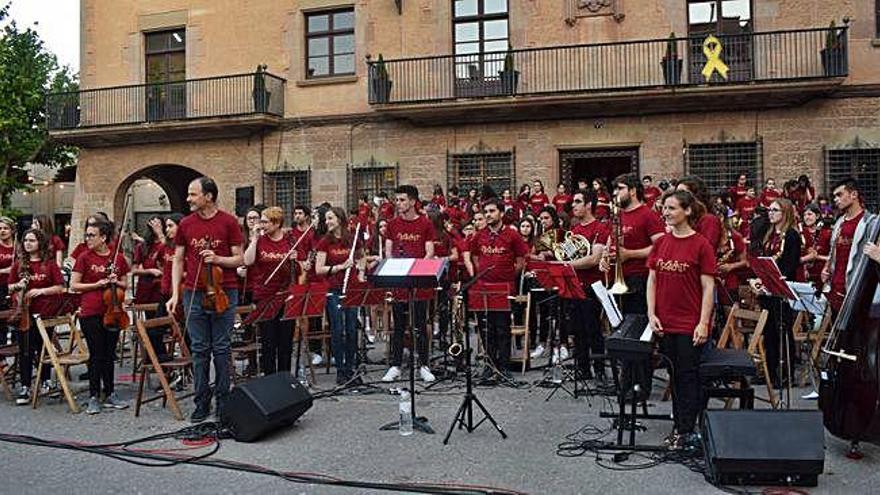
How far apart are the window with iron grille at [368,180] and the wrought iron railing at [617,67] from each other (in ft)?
6.37

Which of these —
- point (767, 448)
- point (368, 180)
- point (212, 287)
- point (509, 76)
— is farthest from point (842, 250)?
point (368, 180)

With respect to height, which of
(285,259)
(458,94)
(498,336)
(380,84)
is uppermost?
(380,84)

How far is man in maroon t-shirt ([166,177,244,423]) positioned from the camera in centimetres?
701

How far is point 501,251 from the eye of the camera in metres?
8.92

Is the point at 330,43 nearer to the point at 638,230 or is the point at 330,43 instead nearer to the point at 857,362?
the point at 638,230

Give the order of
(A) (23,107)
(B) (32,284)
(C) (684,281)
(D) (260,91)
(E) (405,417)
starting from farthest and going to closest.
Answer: (A) (23,107) < (D) (260,91) < (B) (32,284) < (E) (405,417) < (C) (684,281)

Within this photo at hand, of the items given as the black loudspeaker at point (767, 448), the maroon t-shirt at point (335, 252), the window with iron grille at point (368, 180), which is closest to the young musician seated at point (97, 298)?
the maroon t-shirt at point (335, 252)

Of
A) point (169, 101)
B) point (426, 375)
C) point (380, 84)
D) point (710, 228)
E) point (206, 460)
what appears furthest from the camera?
point (169, 101)

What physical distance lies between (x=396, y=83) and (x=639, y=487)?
1589 centimetres

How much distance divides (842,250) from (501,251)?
3.47 m

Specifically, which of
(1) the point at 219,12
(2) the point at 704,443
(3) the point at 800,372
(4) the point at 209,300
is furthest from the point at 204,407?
(1) the point at 219,12

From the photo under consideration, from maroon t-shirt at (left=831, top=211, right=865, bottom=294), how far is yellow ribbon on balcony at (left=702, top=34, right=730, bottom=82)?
1076 cm

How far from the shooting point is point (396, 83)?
19.8 meters

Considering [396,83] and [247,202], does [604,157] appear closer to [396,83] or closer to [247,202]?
[396,83]
